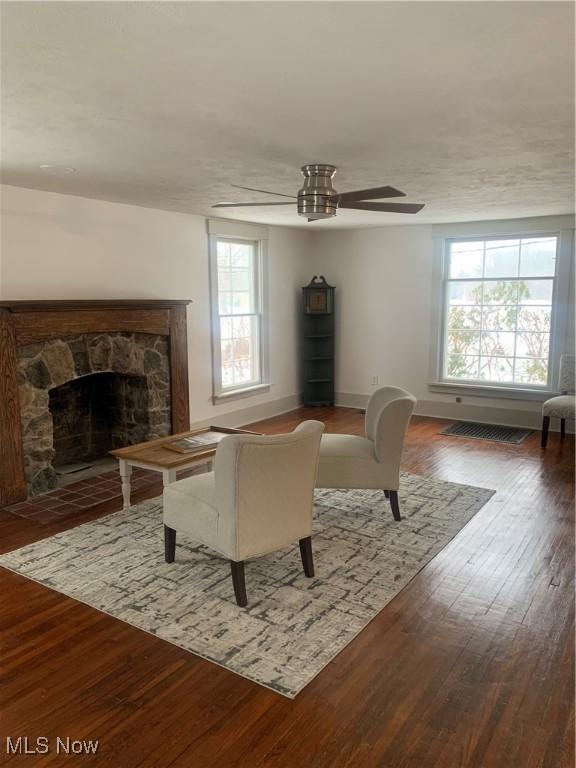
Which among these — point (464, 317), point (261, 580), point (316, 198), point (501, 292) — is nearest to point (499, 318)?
point (501, 292)

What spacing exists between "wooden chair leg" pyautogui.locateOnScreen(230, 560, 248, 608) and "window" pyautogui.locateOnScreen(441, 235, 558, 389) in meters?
4.78

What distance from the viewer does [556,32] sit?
1.73 meters

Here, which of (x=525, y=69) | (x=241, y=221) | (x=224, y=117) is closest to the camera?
(x=525, y=69)

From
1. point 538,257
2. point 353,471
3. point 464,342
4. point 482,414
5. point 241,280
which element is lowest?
point 482,414

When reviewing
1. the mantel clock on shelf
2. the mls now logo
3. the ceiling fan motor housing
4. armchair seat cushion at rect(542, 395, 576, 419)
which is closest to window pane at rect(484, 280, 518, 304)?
armchair seat cushion at rect(542, 395, 576, 419)

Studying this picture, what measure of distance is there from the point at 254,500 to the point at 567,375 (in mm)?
4463

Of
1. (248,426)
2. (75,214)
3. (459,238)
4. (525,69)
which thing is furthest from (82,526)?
(459,238)

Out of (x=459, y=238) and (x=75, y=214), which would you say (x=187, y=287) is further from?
(x=459, y=238)

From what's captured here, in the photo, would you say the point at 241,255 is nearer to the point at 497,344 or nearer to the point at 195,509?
the point at 497,344

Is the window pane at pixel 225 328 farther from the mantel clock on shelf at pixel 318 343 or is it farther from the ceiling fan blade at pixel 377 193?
the ceiling fan blade at pixel 377 193

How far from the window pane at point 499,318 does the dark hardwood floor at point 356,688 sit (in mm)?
3856

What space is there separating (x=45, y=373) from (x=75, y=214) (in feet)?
4.41

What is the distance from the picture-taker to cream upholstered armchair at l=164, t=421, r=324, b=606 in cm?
265

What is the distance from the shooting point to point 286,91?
2.22 m
